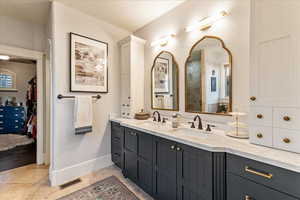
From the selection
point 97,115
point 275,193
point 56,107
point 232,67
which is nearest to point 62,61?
point 56,107

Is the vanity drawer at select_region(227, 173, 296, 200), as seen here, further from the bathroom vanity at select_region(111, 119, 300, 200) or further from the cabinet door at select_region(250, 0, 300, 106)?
the cabinet door at select_region(250, 0, 300, 106)

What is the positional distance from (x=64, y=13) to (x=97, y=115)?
5.42 feet

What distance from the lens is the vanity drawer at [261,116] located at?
1127mm

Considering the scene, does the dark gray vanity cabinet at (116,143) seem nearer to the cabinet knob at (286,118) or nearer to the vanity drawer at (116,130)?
the vanity drawer at (116,130)

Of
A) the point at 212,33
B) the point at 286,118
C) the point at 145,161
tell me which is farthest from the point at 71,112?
the point at 286,118

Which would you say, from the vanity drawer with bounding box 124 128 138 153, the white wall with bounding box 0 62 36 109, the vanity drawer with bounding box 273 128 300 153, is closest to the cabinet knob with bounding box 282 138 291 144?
Answer: the vanity drawer with bounding box 273 128 300 153

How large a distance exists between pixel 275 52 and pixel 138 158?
5.88 feet

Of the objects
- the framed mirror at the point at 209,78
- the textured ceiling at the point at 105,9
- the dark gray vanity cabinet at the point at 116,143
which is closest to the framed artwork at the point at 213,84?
the framed mirror at the point at 209,78

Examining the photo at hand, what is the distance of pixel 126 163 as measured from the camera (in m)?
2.20

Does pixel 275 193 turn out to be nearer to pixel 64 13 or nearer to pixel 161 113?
pixel 161 113

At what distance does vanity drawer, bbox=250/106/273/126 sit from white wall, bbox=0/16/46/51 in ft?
11.5

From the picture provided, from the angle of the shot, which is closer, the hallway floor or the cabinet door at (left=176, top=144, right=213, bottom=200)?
the cabinet door at (left=176, top=144, right=213, bottom=200)

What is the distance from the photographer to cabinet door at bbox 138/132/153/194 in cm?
177

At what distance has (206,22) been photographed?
1804 millimetres
